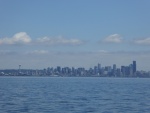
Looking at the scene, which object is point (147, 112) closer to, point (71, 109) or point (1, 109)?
point (71, 109)

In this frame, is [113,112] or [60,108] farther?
[60,108]

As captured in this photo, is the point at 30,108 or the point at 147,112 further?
the point at 30,108

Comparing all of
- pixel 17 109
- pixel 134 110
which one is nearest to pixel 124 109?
pixel 134 110

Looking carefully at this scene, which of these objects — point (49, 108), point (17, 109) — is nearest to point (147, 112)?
point (49, 108)

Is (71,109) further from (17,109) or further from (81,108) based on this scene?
(17,109)

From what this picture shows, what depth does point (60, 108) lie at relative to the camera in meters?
51.7

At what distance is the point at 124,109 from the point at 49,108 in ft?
33.7

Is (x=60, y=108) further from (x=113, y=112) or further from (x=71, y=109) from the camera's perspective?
(x=113, y=112)

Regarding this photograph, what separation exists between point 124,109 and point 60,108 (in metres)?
8.80

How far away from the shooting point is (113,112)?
154 feet

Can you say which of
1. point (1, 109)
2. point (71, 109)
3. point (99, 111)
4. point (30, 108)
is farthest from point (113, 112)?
point (1, 109)

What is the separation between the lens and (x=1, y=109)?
163 feet

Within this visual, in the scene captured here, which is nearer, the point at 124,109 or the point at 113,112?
the point at 113,112

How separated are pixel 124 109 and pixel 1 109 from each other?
16.6 meters
